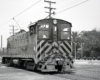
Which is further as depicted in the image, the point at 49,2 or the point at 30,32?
the point at 49,2

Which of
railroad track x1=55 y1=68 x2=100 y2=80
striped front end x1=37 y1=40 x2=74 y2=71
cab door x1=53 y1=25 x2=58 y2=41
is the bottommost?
railroad track x1=55 y1=68 x2=100 y2=80

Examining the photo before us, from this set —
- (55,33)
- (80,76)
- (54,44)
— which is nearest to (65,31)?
(55,33)

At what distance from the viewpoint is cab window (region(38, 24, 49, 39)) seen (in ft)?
41.7

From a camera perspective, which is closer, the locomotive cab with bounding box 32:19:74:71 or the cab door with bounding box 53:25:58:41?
the locomotive cab with bounding box 32:19:74:71

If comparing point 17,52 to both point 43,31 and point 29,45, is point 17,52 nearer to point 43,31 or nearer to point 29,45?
point 29,45

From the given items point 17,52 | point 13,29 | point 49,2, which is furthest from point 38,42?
point 13,29

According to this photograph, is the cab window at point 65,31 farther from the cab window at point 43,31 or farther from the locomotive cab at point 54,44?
the cab window at point 43,31

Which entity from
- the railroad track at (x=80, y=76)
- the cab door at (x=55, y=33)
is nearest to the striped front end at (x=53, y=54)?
the cab door at (x=55, y=33)

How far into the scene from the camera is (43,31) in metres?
12.8

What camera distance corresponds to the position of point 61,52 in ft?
42.7

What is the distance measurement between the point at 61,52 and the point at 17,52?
230 inches

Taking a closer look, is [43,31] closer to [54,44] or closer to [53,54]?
[54,44]

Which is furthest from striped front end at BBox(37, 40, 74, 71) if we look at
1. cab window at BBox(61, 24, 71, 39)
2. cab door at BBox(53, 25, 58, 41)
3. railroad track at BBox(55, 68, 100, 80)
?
railroad track at BBox(55, 68, 100, 80)

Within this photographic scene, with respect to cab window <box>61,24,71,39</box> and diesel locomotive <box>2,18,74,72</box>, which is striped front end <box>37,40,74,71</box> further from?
cab window <box>61,24,71,39</box>
